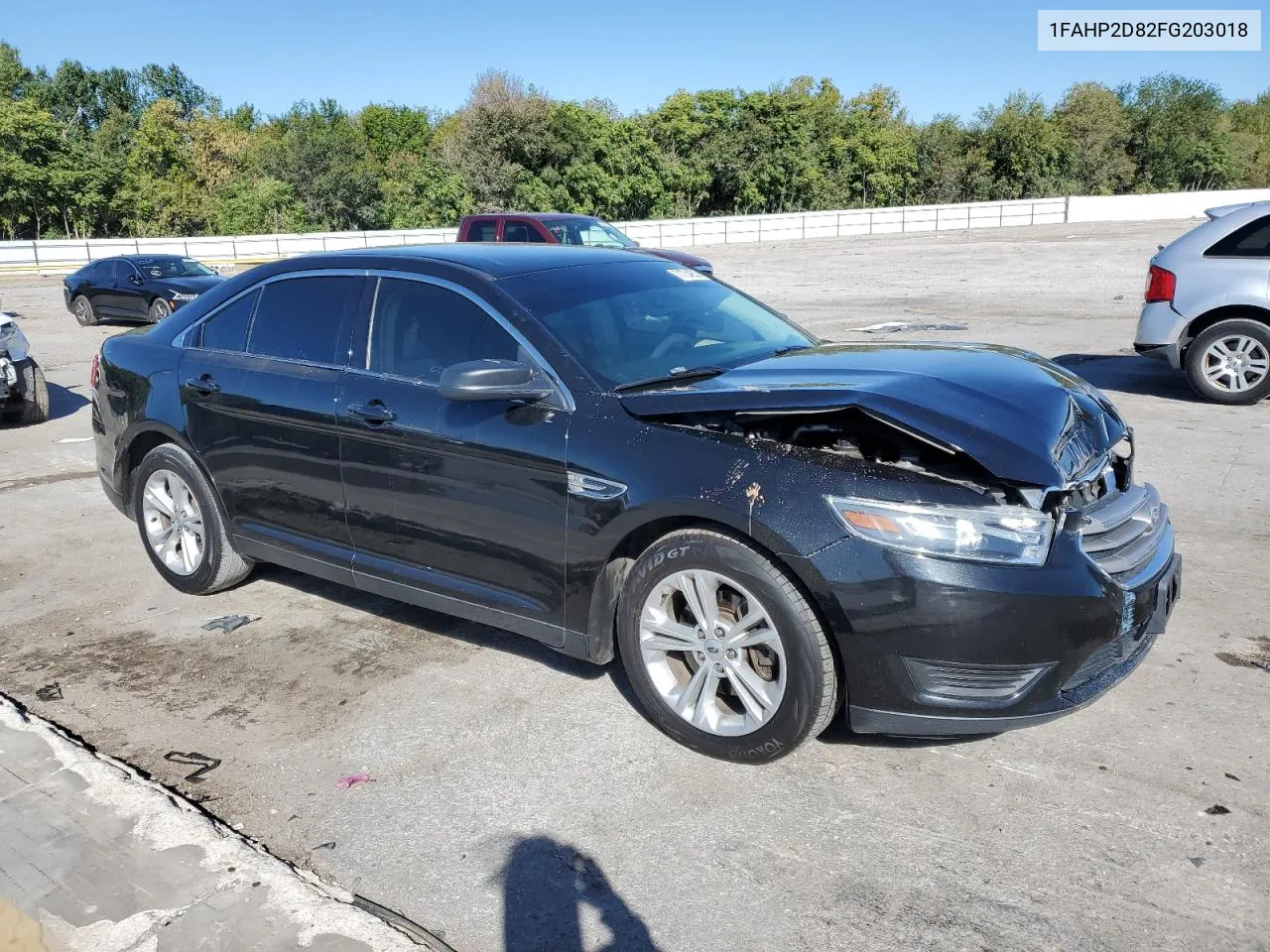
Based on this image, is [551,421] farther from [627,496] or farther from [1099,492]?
[1099,492]

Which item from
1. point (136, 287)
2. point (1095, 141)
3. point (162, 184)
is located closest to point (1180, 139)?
point (1095, 141)

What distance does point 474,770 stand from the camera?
373cm

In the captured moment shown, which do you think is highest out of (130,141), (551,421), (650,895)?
(130,141)

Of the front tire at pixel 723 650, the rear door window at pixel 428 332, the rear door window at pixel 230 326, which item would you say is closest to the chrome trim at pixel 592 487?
the front tire at pixel 723 650

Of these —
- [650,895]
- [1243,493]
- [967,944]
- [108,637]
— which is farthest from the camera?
[1243,493]

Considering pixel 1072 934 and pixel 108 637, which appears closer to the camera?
pixel 1072 934

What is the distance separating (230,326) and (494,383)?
2.08 metres

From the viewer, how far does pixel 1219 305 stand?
9.30 meters

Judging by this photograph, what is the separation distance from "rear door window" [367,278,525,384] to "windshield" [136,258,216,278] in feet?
56.6

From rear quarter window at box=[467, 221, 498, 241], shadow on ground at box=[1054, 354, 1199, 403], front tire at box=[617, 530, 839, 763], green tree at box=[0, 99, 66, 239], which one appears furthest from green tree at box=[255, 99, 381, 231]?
front tire at box=[617, 530, 839, 763]

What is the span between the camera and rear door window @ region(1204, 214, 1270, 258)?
9188 mm

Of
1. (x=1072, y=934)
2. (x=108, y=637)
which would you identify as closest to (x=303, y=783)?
(x=108, y=637)

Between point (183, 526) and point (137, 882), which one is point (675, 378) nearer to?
point (137, 882)

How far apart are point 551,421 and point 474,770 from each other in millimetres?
1270
